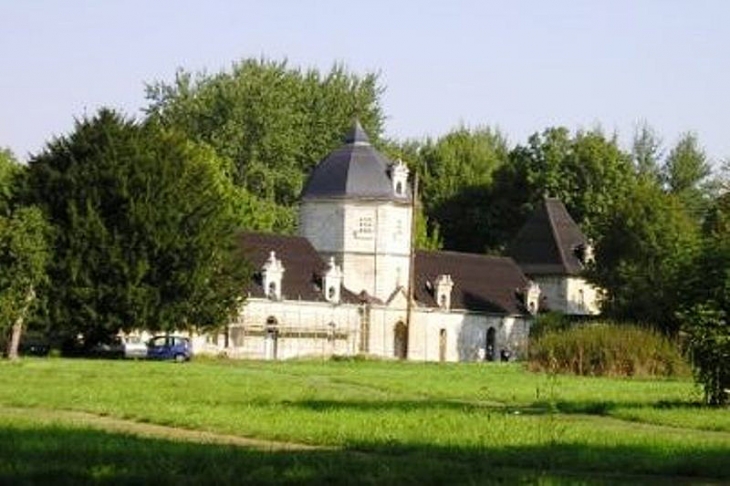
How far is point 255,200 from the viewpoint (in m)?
98.7

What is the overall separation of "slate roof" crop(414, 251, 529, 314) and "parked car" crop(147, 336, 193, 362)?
23992mm

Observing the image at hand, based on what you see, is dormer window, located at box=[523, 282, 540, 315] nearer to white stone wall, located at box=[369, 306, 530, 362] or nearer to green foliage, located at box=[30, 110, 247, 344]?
white stone wall, located at box=[369, 306, 530, 362]

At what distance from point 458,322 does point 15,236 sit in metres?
36.2

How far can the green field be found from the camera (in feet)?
50.5

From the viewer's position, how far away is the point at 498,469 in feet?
54.2

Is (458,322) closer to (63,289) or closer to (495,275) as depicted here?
(495,275)

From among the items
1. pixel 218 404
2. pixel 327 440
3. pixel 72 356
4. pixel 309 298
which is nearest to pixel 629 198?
pixel 309 298

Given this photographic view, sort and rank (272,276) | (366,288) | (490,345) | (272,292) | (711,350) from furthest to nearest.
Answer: (490,345) < (366,288) < (272,276) < (272,292) < (711,350)

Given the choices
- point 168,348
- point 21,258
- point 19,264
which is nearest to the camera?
point 21,258

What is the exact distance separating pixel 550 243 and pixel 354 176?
19.7m

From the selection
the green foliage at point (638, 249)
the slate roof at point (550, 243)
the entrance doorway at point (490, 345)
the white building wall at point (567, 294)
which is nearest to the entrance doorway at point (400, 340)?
the entrance doorway at point (490, 345)

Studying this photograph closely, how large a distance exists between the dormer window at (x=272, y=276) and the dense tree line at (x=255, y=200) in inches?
108

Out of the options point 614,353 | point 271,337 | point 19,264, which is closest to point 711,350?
point 614,353

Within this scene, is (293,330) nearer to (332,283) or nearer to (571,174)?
(332,283)
